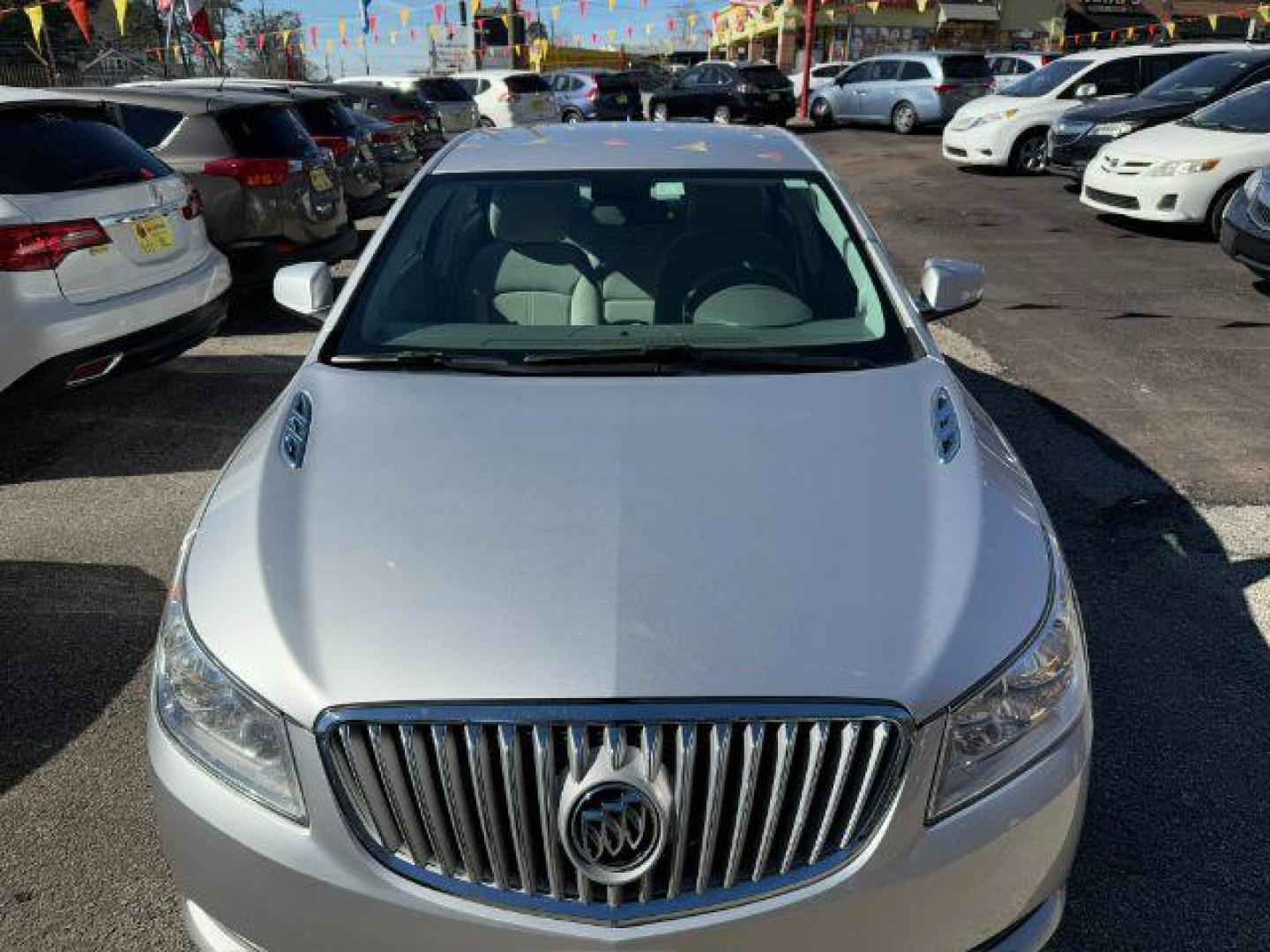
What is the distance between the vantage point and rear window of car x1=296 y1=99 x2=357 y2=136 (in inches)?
384

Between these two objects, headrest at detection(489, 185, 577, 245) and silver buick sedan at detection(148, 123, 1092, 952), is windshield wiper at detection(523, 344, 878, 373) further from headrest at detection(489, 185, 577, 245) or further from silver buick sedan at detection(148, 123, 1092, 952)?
headrest at detection(489, 185, 577, 245)

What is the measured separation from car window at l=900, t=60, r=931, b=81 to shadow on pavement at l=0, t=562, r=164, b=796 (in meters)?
21.1

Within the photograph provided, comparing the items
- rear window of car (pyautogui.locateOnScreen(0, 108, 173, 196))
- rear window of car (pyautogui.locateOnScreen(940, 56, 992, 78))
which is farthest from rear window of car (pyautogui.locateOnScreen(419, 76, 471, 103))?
rear window of car (pyautogui.locateOnScreen(0, 108, 173, 196))

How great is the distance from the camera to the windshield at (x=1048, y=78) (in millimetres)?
14617

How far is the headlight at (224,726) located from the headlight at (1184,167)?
395 inches

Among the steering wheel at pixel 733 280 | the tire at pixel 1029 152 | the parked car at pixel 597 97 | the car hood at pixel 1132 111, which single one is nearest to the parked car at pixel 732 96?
the parked car at pixel 597 97

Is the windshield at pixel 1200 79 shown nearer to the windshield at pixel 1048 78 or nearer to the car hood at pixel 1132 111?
the car hood at pixel 1132 111

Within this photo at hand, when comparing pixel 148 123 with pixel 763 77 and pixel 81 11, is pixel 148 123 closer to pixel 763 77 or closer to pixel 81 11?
pixel 81 11

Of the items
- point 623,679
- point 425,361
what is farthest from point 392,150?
point 623,679

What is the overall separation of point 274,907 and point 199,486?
3.30 m

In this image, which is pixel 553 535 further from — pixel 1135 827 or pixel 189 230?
pixel 189 230

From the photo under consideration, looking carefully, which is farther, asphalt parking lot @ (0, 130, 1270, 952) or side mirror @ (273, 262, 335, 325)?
side mirror @ (273, 262, 335, 325)

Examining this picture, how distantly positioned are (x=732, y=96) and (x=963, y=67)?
5.14 m

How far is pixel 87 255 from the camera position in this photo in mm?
4746
